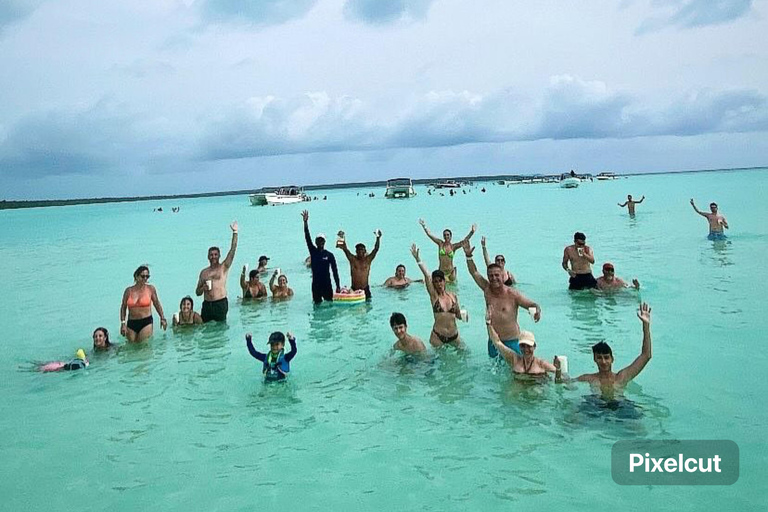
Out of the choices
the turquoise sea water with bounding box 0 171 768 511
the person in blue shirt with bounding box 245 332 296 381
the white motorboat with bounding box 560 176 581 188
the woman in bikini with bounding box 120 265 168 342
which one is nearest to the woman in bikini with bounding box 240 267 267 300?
the turquoise sea water with bounding box 0 171 768 511

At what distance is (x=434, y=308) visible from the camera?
7.88 meters

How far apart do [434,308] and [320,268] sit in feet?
15.0

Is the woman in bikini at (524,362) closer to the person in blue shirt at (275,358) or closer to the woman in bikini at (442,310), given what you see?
the woman in bikini at (442,310)

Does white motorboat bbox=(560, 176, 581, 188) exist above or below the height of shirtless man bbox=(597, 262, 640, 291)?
above

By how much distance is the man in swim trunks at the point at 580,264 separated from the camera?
11.9 m

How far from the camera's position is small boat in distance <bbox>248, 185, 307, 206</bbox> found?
6631cm

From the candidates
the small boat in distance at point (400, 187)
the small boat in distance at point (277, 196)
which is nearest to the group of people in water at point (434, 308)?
the small boat in distance at point (277, 196)

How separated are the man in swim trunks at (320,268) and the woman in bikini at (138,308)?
10.0 feet

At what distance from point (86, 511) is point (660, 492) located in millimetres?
→ 4397

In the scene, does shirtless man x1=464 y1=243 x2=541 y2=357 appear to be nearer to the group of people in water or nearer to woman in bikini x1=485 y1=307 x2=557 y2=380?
the group of people in water

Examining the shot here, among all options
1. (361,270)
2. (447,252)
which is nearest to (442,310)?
(361,270)

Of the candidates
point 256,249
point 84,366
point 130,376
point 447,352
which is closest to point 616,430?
point 447,352

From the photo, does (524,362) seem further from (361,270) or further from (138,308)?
(361,270)

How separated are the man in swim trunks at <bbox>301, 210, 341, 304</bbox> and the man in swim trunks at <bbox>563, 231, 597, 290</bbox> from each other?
456cm
